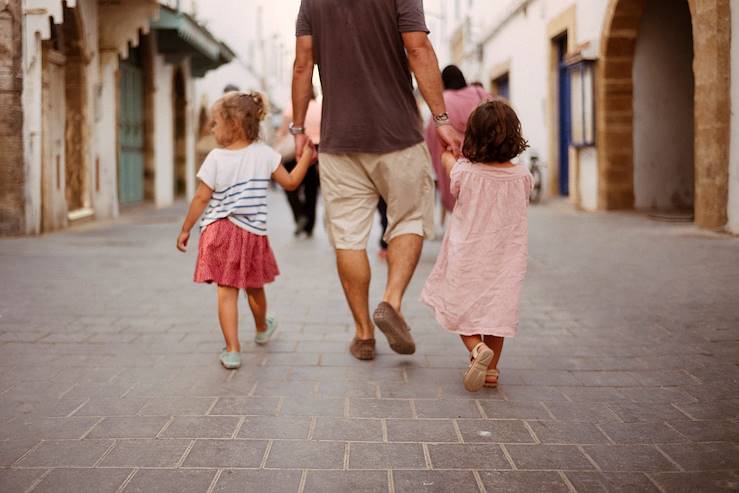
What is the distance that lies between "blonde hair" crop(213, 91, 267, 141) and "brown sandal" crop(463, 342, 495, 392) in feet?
5.22

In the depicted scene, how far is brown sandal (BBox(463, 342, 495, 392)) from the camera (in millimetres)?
3846

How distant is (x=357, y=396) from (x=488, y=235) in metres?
0.88

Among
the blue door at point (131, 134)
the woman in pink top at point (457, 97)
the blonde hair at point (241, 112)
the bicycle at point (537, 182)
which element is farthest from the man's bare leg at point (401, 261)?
the blue door at point (131, 134)

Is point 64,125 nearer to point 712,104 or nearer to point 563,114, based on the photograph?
point 712,104

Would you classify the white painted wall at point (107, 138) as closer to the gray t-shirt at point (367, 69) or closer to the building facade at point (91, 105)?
the building facade at point (91, 105)

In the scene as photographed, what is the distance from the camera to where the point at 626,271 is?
292 inches

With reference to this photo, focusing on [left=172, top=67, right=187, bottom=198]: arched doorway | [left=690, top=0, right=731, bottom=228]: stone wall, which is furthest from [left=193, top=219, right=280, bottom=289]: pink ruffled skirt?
[left=172, top=67, right=187, bottom=198]: arched doorway

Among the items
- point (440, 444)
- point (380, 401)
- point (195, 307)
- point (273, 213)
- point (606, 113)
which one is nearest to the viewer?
point (440, 444)

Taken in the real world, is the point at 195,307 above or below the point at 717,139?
below

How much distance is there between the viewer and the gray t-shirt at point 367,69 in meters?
4.55

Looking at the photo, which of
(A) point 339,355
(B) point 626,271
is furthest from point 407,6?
(B) point 626,271

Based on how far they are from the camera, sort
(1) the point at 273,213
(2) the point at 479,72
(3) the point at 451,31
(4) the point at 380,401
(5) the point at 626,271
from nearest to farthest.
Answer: (4) the point at 380,401 < (5) the point at 626,271 < (1) the point at 273,213 < (2) the point at 479,72 < (3) the point at 451,31

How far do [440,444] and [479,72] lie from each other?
23.6m

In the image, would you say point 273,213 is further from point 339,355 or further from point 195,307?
point 339,355
